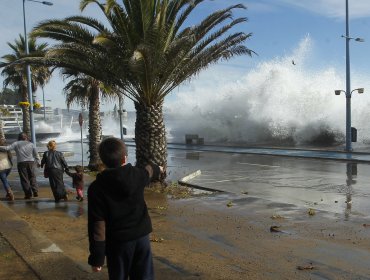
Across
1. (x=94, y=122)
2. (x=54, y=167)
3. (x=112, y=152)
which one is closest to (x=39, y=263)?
(x=112, y=152)

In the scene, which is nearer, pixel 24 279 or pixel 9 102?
pixel 24 279

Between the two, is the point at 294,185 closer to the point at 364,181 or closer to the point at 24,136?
the point at 364,181

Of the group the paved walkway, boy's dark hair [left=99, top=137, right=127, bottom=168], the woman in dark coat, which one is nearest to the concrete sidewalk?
the paved walkway

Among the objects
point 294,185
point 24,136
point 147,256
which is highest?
point 24,136

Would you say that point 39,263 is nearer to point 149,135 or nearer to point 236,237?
point 236,237

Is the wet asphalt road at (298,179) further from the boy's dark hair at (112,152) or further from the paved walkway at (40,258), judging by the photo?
the boy's dark hair at (112,152)

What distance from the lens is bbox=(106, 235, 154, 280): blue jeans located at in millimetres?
3004

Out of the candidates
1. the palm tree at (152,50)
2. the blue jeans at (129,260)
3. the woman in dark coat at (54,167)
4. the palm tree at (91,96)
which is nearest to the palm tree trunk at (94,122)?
the palm tree at (91,96)

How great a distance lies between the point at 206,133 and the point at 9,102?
290 ft

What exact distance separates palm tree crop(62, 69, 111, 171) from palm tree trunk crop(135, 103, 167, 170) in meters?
5.19

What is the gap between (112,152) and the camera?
9.86 feet

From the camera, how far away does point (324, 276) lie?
15.4ft

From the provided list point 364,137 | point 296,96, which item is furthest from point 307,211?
point 296,96

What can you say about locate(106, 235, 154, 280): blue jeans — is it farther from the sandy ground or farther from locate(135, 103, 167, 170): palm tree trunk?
locate(135, 103, 167, 170): palm tree trunk
